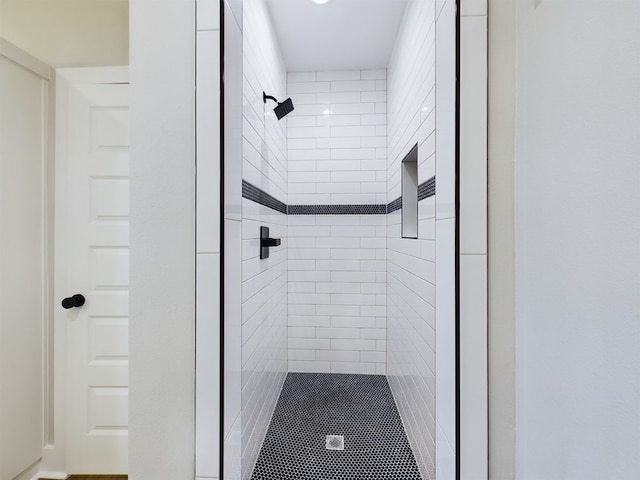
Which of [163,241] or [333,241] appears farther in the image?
[333,241]

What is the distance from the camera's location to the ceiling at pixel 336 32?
1.86 m

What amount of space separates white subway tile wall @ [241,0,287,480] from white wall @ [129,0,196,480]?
494mm

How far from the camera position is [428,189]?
1279 millimetres

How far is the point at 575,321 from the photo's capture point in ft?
1.85

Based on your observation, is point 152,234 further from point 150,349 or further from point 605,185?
point 605,185

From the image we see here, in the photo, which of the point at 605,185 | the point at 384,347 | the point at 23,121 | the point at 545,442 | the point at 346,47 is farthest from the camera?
the point at 384,347

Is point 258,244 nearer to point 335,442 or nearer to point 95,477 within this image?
point 335,442

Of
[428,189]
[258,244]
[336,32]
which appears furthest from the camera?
[336,32]

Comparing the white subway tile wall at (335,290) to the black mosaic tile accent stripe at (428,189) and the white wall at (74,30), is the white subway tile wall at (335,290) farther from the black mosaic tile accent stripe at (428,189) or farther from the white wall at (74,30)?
the white wall at (74,30)

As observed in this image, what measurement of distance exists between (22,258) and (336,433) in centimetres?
166

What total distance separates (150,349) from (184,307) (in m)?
0.12

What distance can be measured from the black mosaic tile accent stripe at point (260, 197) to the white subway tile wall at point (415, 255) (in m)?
0.71

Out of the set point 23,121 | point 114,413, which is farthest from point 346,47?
point 114,413

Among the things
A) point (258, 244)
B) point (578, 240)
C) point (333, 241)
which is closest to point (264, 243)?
point (258, 244)
